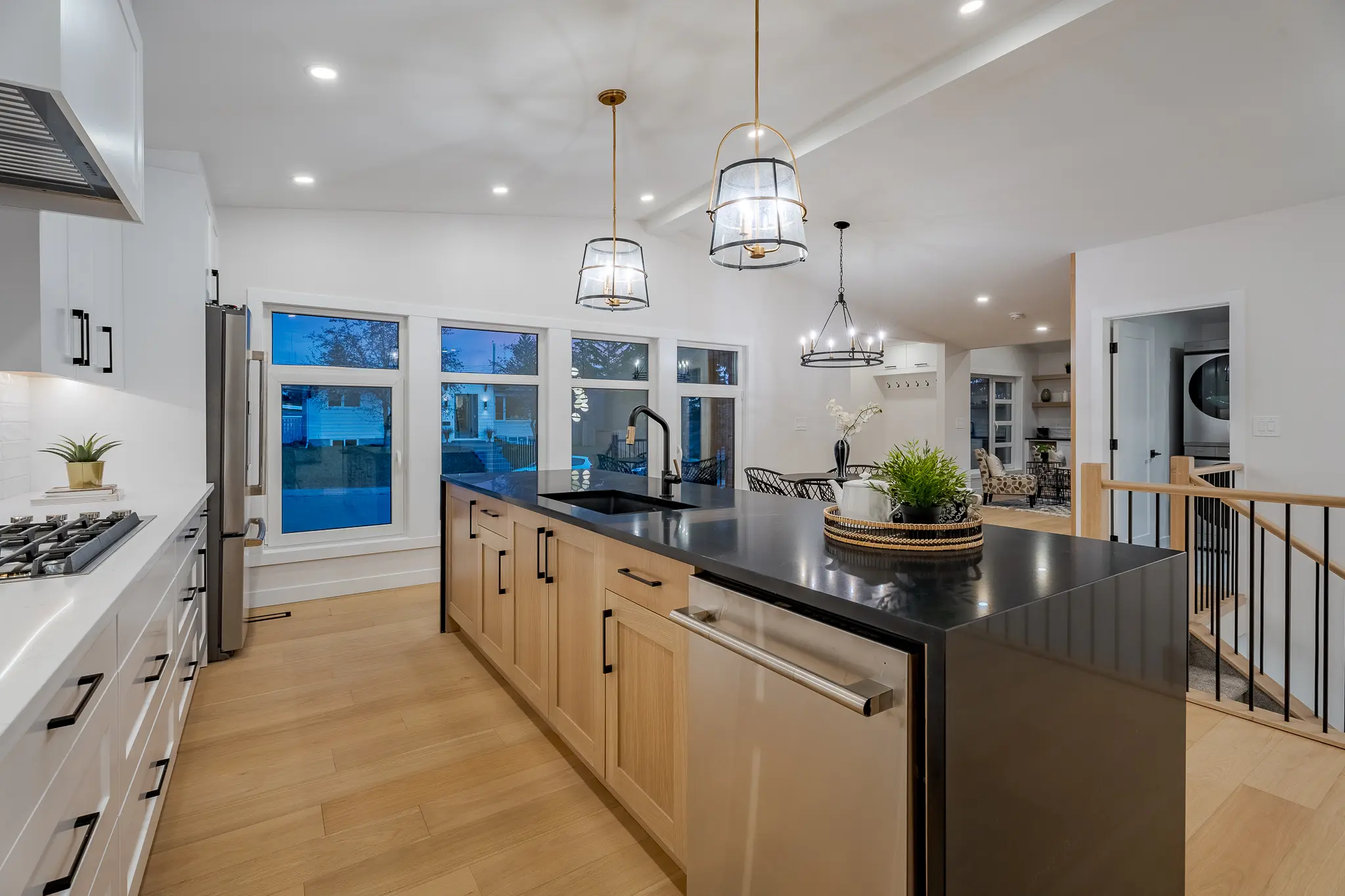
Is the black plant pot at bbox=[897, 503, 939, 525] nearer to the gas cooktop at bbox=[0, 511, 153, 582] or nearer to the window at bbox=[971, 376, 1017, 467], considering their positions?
the gas cooktop at bbox=[0, 511, 153, 582]

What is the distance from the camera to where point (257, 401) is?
3.65m

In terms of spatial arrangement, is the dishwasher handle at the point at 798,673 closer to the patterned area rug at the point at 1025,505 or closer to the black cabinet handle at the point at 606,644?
the black cabinet handle at the point at 606,644

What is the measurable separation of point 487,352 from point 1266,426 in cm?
546

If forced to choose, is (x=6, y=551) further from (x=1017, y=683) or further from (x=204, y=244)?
(x=204, y=244)

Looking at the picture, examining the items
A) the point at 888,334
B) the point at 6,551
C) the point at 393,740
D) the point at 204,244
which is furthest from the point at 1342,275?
the point at 204,244

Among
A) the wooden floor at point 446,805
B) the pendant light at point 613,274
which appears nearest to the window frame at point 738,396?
the pendant light at point 613,274

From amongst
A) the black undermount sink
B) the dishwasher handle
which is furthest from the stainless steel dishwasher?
the black undermount sink

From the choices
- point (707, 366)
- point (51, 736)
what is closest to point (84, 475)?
point (51, 736)

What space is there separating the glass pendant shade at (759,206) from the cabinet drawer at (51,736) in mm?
1938

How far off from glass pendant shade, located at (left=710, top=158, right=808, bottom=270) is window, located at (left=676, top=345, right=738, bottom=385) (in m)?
3.89

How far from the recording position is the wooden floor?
173 cm

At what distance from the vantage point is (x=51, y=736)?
3.10 feet

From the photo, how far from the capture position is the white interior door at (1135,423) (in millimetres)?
5199

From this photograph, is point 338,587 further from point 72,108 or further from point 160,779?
point 72,108
